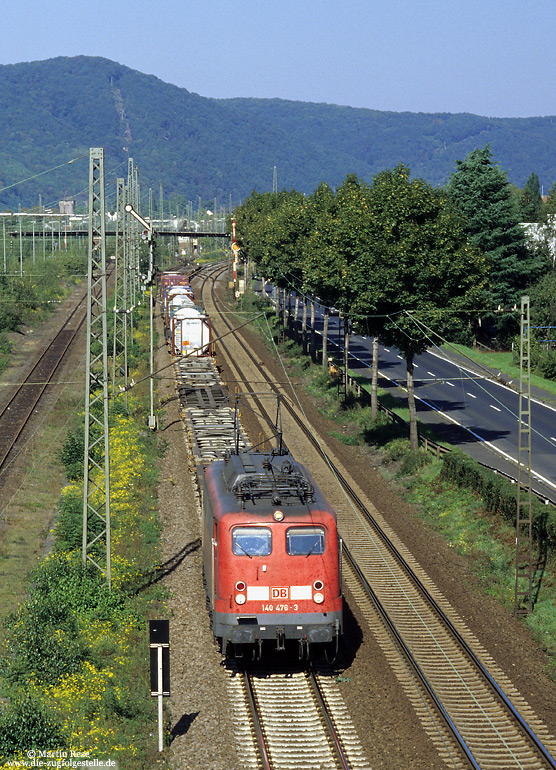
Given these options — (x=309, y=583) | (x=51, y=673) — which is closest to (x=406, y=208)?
(x=309, y=583)

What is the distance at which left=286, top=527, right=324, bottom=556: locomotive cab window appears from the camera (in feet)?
64.7

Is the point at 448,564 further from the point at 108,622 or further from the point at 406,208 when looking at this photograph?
the point at 406,208

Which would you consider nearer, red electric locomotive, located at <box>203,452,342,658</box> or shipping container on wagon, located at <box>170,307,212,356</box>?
red electric locomotive, located at <box>203,452,342,658</box>

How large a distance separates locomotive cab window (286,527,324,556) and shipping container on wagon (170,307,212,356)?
141ft

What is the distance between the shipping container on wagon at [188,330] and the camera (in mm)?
62156

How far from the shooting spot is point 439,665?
70.7ft

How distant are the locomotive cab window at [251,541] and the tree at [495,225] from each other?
184 feet

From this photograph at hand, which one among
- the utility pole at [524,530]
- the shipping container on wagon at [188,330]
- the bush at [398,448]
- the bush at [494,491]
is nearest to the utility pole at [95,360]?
the utility pole at [524,530]

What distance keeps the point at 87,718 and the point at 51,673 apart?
7.26ft

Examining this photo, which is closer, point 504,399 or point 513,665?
point 513,665

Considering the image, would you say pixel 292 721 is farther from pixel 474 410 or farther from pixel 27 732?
pixel 474 410

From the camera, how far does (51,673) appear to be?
2027 cm

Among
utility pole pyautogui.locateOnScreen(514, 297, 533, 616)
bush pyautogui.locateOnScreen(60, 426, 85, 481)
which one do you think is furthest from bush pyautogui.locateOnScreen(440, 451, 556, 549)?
bush pyautogui.locateOnScreen(60, 426, 85, 481)

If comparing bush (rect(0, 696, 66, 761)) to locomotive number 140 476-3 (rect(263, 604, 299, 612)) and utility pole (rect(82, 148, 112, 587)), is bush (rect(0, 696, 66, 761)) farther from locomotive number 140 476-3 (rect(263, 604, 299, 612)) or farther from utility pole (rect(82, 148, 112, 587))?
utility pole (rect(82, 148, 112, 587))
